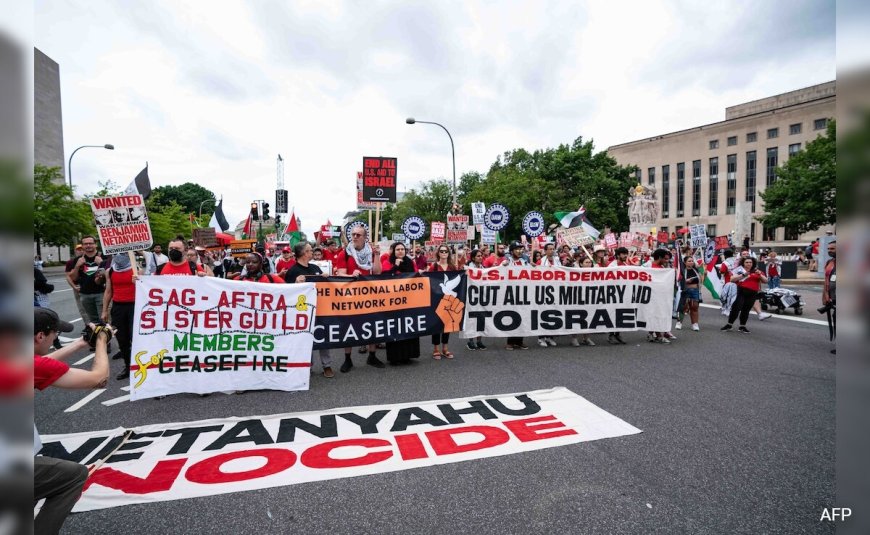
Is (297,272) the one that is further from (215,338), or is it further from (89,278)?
(89,278)

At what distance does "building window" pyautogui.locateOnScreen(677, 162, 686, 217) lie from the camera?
6341cm

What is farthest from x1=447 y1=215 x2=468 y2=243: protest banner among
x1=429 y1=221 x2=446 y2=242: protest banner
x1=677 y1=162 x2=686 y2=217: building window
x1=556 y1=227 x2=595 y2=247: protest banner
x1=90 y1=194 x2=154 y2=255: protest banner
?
x1=677 y1=162 x2=686 y2=217: building window

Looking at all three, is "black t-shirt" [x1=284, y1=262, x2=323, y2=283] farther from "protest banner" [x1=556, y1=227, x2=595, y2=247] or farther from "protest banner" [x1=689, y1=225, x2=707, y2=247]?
"protest banner" [x1=689, y1=225, x2=707, y2=247]

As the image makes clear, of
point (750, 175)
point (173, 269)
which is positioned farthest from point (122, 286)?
point (750, 175)

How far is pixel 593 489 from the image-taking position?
10.4 ft

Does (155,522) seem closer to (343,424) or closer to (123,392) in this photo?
(343,424)

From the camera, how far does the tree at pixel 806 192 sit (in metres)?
27.0

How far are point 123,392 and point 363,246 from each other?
3.72 meters

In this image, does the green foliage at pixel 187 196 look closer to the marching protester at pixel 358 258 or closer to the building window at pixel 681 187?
the building window at pixel 681 187

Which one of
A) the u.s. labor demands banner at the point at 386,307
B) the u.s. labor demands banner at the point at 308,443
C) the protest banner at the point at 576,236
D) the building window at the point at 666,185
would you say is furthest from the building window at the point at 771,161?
the u.s. labor demands banner at the point at 308,443

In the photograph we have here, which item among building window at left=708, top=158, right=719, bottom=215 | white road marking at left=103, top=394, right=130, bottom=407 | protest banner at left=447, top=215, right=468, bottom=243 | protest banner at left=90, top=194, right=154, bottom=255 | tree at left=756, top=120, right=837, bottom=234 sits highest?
building window at left=708, top=158, right=719, bottom=215

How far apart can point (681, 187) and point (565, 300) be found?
219 feet

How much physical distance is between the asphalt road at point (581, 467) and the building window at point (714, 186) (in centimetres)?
6456

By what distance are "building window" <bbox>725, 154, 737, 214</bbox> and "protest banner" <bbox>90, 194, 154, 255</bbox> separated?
227ft
